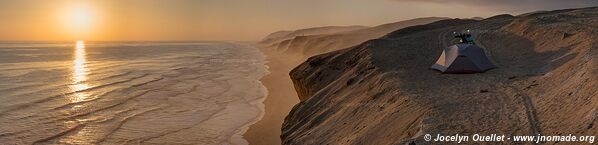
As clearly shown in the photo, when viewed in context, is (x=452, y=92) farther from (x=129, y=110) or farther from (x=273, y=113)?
(x=129, y=110)

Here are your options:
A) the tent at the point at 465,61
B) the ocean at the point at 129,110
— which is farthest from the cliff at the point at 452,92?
the ocean at the point at 129,110

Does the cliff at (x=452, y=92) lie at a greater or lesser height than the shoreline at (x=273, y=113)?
greater

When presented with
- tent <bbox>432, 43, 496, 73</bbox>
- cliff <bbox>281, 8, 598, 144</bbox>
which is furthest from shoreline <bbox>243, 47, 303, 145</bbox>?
tent <bbox>432, 43, 496, 73</bbox>

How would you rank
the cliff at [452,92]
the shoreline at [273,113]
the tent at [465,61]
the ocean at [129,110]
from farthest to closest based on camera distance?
the ocean at [129,110], the tent at [465,61], the shoreline at [273,113], the cliff at [452,92]

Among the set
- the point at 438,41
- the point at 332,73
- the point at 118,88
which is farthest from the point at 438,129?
the point at 118,88

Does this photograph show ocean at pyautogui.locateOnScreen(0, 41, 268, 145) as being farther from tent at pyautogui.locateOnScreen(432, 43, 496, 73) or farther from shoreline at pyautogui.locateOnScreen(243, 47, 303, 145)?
tent at pyautogui.locateOnScreen(432, 43, 496, 73)

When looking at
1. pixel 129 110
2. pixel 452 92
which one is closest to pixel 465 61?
pixel 452 92

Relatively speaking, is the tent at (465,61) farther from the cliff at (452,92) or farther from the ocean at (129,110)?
the ocean at (129,110)

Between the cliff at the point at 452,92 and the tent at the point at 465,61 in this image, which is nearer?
the cliff at the point at 452,92

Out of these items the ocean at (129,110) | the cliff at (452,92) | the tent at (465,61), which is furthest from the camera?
the ocean at (129,110)
